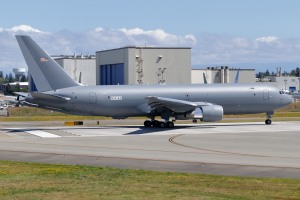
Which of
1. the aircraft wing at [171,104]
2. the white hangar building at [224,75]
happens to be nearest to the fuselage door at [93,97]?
the aircraft wing at [171,104]

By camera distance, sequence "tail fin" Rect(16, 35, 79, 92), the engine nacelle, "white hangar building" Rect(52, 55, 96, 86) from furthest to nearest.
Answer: "white hangar building" Rect(52, 55, 96, 86) → the engine nacelle → "tail fin" Rect(16, 35, 79, 92)

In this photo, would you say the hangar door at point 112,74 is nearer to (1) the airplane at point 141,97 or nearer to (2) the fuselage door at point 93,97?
(1) the airplane at point 141,97

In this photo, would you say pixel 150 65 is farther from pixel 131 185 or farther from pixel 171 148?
pixel 131 185

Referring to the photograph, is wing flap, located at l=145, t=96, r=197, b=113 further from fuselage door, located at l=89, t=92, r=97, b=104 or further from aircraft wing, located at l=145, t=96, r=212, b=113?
fuselage door, located at l=89, t=92, r=97, b=104

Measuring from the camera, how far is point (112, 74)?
122500 mm

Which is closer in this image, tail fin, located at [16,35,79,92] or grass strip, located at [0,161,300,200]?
grass strip, located at [0,161,300,200]

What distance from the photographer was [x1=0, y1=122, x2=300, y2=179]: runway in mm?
26750

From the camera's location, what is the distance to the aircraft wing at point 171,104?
50263 millimetres

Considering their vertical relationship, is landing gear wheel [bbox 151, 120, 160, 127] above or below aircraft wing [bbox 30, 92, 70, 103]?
below

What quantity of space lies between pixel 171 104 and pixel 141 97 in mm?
3655

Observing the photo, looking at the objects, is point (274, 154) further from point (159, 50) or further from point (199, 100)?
point (159, 50)

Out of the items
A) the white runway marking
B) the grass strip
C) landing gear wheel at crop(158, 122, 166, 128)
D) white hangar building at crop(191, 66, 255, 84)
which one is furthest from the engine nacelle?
white hangar building at crop(191, 66, 255, 84)

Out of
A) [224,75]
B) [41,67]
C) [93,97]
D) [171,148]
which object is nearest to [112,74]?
[224,75]

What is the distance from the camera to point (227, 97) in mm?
54156
